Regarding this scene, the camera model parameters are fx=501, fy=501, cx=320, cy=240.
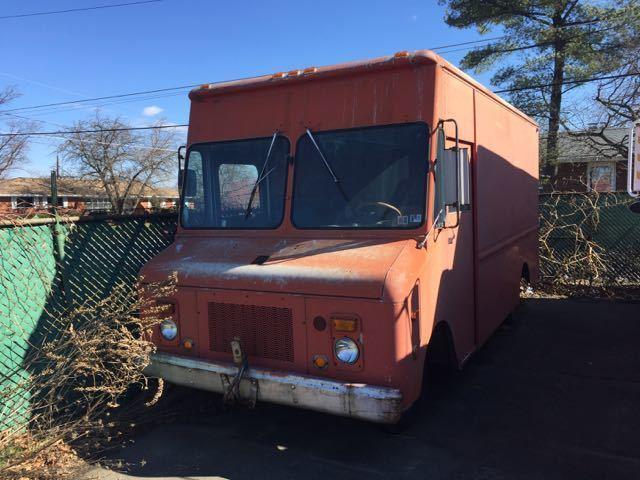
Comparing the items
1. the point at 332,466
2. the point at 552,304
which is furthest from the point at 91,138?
the point at 332,466

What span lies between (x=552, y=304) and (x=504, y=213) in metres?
3.46

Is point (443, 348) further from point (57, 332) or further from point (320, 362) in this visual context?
point (57, 332)

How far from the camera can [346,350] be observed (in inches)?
127

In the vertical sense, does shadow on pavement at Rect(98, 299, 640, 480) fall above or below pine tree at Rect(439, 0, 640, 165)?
below

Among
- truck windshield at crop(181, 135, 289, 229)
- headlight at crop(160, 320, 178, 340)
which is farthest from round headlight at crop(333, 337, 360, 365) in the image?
headlight at crop(160, 320, 178, 340)

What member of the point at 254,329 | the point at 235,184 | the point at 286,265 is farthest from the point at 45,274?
the point at 286,265

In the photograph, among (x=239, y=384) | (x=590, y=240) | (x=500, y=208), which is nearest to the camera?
(x=239, y=384)

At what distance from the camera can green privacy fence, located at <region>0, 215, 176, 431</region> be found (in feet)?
12.4

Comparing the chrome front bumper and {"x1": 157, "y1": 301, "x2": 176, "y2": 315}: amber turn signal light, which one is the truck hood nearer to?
{"x1": 157, "y1": 301, "x2": 176, "y2": 315}: amber turn signal light

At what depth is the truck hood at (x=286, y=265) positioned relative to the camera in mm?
3223

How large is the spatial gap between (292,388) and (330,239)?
3.74 feet

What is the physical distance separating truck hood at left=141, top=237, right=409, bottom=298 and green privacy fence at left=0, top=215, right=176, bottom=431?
792 millimetres

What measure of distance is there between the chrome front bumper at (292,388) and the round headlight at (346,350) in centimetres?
16

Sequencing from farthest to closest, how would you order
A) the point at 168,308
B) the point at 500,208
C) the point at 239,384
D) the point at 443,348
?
1. the point at 500,208
2. the point at 443,348
3. the point at 168,308
4. the point at 239,384
